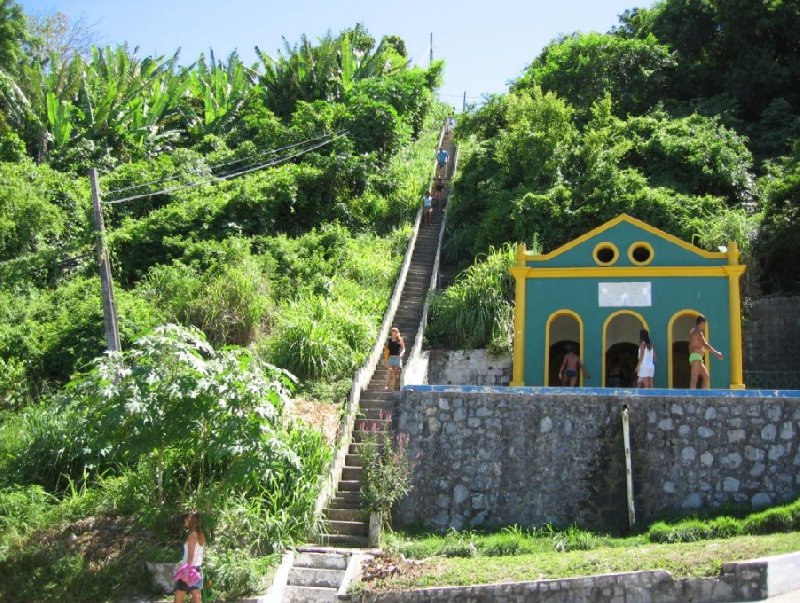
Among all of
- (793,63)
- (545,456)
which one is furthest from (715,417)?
(793,63)

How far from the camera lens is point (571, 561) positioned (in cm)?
1400

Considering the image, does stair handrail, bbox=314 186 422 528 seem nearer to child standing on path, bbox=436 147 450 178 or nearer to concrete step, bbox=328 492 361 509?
concrete step, bbox=328 492 361 509

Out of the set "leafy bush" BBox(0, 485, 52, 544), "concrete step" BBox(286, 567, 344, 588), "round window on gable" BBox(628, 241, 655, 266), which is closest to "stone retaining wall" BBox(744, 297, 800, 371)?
"round window on gable" BBox(628, 241, 655, 266)

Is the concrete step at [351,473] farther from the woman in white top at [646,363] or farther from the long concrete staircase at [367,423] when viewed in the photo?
the woman in white top at [646,363]

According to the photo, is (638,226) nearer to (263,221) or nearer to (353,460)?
(353,460)

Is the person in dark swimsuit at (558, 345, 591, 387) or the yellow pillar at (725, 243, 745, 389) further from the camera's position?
the person in dark swimsuit at (558, 345, 591, 387)

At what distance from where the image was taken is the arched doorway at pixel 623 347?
2114 centimetres

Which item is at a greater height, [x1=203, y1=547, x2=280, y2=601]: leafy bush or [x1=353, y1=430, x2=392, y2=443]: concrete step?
[x1=353, y1=430, x2=392, y2=443]: concrete step

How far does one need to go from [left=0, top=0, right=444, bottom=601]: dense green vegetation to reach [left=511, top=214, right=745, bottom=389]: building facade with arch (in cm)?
382

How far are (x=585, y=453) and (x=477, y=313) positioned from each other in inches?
289

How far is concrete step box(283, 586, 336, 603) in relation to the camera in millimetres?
14555

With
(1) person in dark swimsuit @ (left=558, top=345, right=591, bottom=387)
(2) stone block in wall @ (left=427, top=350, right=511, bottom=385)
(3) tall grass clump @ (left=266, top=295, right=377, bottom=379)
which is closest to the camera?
(1) person in dark swimsuit @ (left=558, top=345, right=591, bottom=387)

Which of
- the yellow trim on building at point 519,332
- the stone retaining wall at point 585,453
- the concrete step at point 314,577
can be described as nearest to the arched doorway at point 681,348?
the yellow trim on building at point 519,332

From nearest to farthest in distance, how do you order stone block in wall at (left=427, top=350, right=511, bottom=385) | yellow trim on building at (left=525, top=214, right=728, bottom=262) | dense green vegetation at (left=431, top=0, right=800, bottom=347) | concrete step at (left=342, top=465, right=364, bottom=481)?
1. concrete step at (left=342, top=465, right=364, bottom=481)
2. yellow trim on building at (left=525, top=214, right=728, bottom=262)
3. stone block in wall at (left=427, top=350, right=511, bottom=385)
4. dense green vegetation at (left=431, top=0, right=800, bottom=347)
